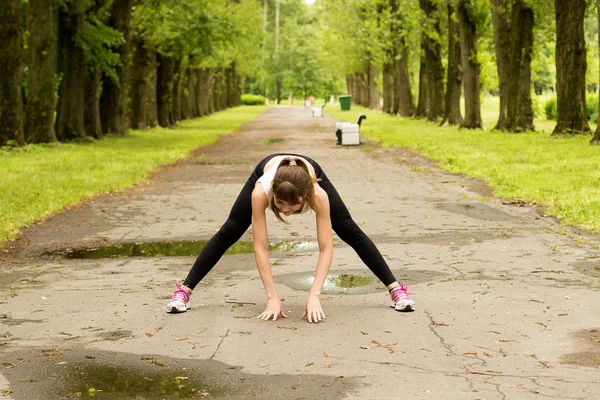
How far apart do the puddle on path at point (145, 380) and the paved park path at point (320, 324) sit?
13mm

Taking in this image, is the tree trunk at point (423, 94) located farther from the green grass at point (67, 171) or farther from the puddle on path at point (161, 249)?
the puddle on path at point (161, 249)

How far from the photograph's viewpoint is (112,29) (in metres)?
31.1

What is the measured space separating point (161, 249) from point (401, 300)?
420 centimetres

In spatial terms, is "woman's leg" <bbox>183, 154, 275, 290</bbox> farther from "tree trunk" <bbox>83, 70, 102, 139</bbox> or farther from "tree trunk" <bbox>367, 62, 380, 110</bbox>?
"tree trunk" <bbox>367, 62, 380, 110</bbox>

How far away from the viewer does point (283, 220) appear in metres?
6.93

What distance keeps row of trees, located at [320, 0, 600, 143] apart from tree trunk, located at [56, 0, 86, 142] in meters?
13.7

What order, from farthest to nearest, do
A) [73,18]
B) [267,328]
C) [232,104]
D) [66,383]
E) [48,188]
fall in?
1. [232,104]
2. [73,18]
3. [48,188]
4. [267,328]
5. [66,383]

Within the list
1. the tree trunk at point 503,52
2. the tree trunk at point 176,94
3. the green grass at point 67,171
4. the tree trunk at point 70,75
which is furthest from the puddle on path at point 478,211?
the tree trunk at point 176,94

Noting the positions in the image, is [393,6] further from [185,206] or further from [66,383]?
[66,383]

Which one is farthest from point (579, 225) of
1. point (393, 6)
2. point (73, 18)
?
point (393, 6)

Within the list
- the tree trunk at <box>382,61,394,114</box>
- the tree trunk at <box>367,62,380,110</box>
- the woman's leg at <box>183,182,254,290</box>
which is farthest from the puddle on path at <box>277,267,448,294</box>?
the tree trunk at <box>367,62,380,110</box>

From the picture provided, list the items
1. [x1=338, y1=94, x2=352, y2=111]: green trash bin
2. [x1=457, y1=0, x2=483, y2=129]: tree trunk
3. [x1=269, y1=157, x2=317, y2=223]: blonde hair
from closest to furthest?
1. [x1=269, y1=157, x2=317, y2=223]: blonde hair
2. [x1=457, y1=0, x2=483, y2=129]: tree trunk
3. [x1=338, y1=94, x2=352, y2=111]: green trash bin

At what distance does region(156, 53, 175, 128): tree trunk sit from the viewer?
153ft

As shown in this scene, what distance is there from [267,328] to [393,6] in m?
51.4
